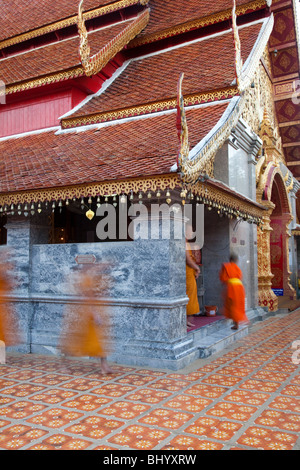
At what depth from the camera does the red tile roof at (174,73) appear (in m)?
6.89

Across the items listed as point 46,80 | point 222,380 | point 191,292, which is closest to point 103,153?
point 191,292

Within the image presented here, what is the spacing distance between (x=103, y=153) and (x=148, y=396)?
3.35 meters

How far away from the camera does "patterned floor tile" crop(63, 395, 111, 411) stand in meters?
3.73

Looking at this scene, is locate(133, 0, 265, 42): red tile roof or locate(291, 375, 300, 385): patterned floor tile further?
locate(133, 0, 265, 42): red tile roof

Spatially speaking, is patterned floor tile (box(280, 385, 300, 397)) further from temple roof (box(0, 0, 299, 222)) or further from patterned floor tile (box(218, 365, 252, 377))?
temple roof (box(0, 0, 299, 222))

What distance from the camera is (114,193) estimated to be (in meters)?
4.98

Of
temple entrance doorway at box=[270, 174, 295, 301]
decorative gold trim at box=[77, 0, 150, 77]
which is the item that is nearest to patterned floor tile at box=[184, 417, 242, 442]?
decorative gold trim at box=[77, 0, 150, 77]

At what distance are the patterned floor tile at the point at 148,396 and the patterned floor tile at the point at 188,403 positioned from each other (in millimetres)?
124

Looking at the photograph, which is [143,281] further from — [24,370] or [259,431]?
[259,431]

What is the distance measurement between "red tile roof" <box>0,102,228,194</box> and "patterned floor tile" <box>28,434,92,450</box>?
9.33 feet

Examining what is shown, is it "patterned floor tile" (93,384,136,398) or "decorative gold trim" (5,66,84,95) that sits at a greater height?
"decorative gold trim" (5,66,84,95)

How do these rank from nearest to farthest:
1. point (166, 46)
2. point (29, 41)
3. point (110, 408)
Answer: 1. point (110, 408)
2. point (166, 46)
3. point (29, 41)
